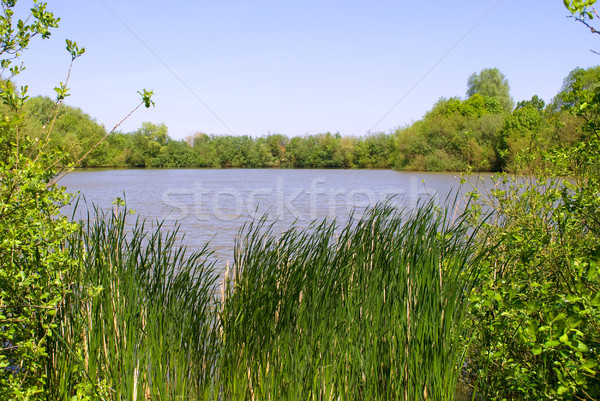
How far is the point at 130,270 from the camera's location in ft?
11.2

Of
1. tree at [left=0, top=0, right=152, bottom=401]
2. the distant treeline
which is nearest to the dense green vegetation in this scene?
tree at [left=0, top=0, right=152, bottom=401]

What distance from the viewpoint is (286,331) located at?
337cm

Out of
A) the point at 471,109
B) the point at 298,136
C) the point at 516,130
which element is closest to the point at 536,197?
the point at 516,130

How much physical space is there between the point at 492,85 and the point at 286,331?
8276 centimetres

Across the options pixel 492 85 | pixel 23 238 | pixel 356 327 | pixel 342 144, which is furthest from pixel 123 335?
pixel 492 85

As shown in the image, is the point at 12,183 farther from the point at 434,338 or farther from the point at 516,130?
the point at 516,130

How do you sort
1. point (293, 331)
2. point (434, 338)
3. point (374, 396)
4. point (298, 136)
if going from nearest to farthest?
point (434, 338) < point (374, 396) < point (293, 331) < point (298, 136)

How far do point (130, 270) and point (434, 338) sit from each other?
200 cm

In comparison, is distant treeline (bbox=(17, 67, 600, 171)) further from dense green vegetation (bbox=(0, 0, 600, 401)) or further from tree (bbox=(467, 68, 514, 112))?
dense green vegetation (bbox=(0, 0, 600, 401))

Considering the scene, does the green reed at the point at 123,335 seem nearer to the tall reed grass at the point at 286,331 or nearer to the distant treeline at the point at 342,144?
the tall reed grass at the point at 286,331

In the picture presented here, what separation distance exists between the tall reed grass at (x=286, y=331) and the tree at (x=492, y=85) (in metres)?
80.1

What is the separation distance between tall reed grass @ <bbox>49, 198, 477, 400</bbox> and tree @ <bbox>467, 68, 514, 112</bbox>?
263 ft

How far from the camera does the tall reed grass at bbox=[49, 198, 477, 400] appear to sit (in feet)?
10.2

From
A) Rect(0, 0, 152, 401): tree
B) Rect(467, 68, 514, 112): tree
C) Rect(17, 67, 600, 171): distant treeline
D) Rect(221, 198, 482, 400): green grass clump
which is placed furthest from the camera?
Rect(467, 68, 514, 112): tree
